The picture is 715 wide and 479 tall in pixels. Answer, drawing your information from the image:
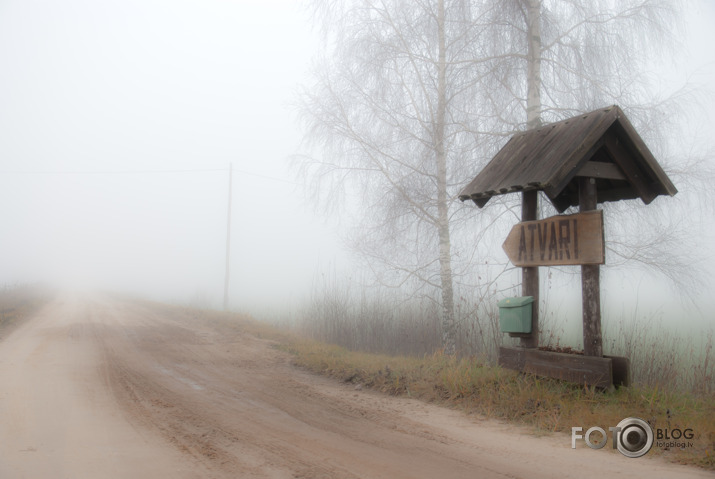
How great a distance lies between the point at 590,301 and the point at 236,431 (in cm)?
438

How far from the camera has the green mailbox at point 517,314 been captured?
6539mm

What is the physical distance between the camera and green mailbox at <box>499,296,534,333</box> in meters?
6.54

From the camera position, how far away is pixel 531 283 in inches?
269

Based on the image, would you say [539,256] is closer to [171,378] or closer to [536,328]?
[536,328]

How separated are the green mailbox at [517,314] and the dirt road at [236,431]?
140cm

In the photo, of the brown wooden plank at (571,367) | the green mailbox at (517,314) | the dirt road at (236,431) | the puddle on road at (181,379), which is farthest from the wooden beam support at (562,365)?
the puddle on road at (181,379)

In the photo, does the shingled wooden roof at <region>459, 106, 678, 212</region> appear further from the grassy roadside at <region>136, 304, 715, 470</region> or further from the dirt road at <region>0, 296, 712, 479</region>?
the dirt road at <region>0, 296, 712, 479</region>

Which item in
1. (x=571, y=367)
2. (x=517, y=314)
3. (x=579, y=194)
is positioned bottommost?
(x=571, y=367)

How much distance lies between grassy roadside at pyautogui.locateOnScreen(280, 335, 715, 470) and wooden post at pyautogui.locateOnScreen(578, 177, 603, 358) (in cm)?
52

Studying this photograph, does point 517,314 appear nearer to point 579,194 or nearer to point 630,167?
point 579,194

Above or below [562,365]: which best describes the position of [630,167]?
above

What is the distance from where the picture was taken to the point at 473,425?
220 inches

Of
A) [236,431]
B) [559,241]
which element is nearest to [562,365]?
[559,241]

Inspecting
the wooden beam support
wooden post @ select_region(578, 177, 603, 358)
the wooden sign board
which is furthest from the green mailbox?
wooden post @ select_region(578, 177, 603, 358)
